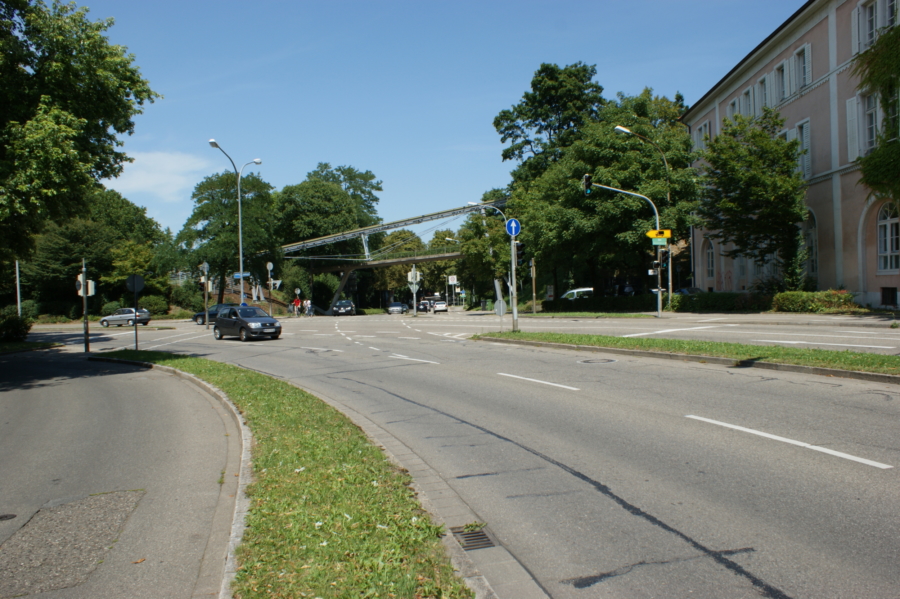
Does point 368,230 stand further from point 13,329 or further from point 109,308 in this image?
point 13,329

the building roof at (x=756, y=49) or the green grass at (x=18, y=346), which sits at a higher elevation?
the building roof at (x=756, y=49)

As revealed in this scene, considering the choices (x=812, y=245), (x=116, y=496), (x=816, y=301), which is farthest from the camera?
(x=812, y=245)

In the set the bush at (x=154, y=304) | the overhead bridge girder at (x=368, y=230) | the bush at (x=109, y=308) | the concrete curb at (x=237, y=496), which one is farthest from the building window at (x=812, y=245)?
the bush at (x=109, y=308)

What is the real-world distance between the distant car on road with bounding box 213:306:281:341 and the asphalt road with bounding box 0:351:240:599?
53.4 ft

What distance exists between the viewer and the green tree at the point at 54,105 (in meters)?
13.9

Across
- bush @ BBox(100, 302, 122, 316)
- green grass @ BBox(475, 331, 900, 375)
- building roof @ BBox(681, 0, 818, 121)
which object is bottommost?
green grass @ BBox(475, 331, 900, 375)

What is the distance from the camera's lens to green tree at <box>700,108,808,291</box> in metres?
28.7

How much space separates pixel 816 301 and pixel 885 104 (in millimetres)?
8357

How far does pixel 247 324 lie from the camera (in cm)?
2831

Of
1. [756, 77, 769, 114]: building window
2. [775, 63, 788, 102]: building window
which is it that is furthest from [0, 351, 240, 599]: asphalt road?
[756, 77, 769, 114]: building window

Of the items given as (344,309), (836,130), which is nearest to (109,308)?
(344,309)

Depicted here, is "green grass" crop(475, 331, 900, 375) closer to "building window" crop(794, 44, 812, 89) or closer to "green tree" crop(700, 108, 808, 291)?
"green tree" crop(700, 108, 808, 291)

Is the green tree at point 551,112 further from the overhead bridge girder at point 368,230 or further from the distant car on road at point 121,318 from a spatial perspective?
the distant car on road at point 121,318

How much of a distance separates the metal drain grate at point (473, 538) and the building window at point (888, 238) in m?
27.8
